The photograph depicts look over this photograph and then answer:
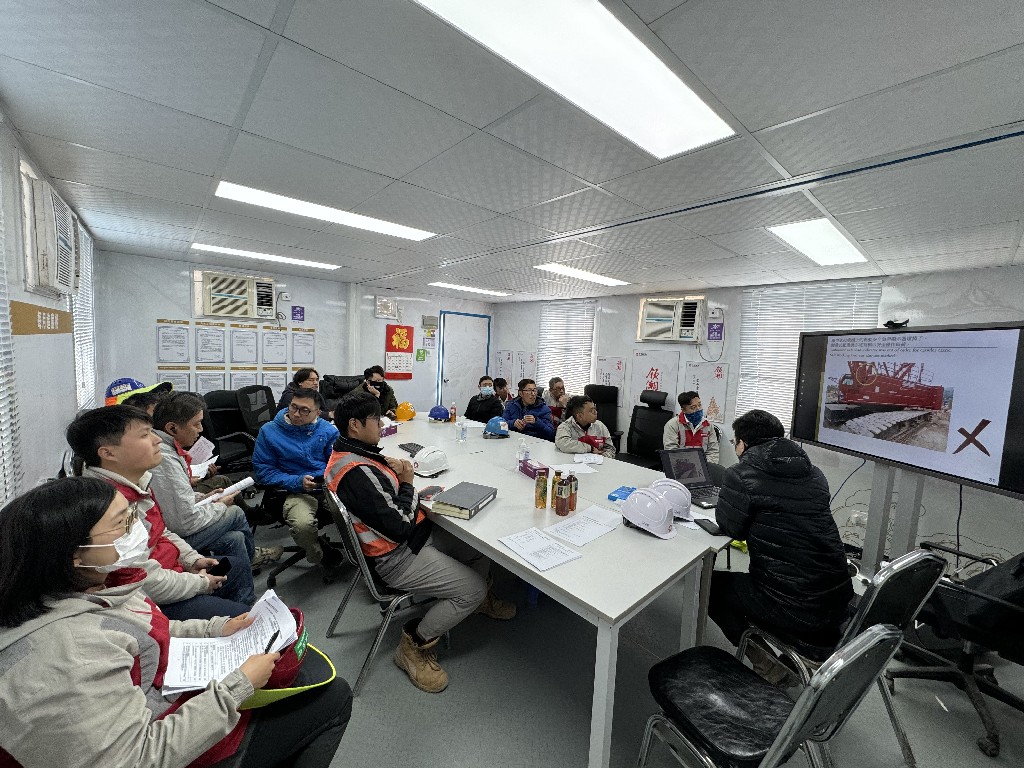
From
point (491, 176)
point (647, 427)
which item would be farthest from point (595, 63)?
point (647, 427)

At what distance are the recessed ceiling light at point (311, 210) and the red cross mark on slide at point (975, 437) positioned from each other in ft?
10.9

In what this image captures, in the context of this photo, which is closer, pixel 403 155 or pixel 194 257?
pixel 403 155

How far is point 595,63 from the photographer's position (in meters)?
1.18

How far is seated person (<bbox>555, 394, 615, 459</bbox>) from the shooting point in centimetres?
325

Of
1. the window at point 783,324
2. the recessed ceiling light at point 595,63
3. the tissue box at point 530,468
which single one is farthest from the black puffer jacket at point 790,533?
the window at point 783,324

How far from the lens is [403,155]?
174 cm

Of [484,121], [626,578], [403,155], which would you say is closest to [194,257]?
[403,155]

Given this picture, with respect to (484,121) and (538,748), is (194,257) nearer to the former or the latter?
(484,121)

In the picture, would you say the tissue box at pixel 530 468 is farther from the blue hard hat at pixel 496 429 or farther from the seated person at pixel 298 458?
the seated person at pixel 298 458

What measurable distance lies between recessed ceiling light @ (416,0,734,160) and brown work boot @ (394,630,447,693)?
229 cm

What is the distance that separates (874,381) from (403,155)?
114 inches

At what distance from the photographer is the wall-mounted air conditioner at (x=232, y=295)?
4602 mm

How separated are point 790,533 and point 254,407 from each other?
4.17 m

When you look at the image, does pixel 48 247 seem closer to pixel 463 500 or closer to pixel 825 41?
pixel 463 500
